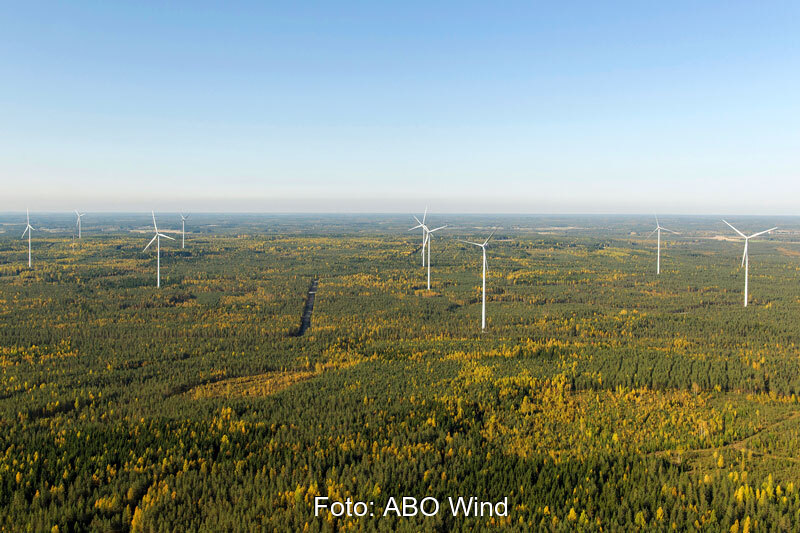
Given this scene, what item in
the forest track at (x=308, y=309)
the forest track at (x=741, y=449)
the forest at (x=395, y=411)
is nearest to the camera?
the forest at (x=395, y=411)

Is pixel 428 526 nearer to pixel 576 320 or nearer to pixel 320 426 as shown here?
pixel 320 426

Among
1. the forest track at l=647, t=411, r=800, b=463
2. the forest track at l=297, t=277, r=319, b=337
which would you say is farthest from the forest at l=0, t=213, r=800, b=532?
the forest track at l=297, t=277, r=319, b=337

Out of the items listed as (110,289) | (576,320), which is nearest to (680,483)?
(576,320)

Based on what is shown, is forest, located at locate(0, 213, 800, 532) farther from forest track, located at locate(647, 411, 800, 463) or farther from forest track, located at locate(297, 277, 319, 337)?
forest track, located at locate(297, 277, 319, 337)

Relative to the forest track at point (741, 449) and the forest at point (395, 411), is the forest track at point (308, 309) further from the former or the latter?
the forest track at point (741, 449)

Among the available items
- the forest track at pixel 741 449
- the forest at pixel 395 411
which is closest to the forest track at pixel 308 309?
the forest at pixel 395 411

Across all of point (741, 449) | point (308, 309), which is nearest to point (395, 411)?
point (741, 449)
